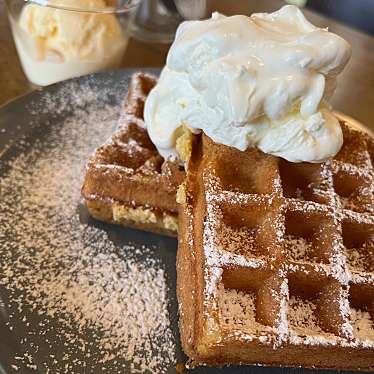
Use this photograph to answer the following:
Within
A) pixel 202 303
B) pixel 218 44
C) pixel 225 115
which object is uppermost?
pixel 218 44

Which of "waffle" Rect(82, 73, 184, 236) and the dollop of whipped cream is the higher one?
the dollop of whipped cream

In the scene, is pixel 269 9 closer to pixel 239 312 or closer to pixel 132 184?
pixel 132 184

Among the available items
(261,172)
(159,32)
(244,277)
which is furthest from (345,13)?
(244,277)

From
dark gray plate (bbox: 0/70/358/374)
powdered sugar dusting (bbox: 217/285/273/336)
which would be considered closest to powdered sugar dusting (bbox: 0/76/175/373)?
dark gray plate (bbox: 0/70/358/374)

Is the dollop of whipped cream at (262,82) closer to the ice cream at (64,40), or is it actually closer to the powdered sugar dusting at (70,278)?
the powdered sugar dusting at (70,278)

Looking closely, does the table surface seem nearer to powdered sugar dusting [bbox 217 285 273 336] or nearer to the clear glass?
the clear glass

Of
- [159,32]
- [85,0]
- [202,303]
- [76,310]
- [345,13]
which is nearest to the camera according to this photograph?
[202,303]

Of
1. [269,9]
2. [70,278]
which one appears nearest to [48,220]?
[70,278]

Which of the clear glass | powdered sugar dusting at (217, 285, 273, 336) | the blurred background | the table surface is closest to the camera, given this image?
powdered sugar dusting at (217, 285, 273, 336)

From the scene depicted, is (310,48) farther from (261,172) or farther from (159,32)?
(159,32)
